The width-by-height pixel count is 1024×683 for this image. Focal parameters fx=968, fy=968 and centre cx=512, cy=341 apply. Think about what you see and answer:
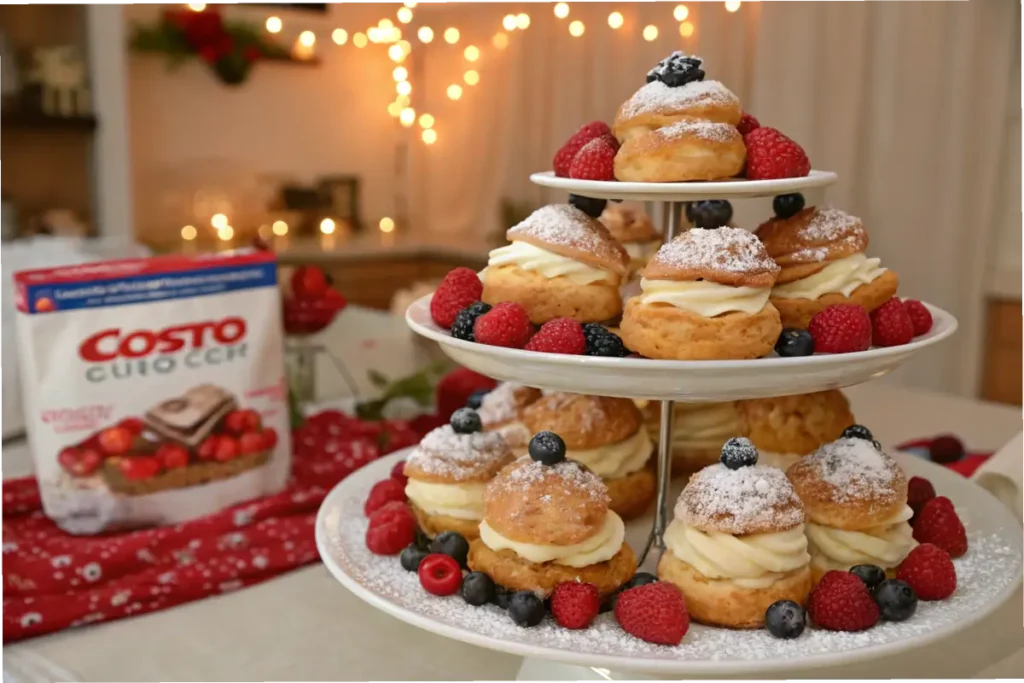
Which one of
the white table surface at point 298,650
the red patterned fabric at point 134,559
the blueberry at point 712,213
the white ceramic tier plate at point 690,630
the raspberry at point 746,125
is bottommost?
the white table surface at point 298,650

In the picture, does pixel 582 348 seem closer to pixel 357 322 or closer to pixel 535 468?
pixel 535 468

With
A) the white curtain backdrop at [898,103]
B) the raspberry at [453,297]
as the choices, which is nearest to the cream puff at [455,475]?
the raspberry at [453,297]

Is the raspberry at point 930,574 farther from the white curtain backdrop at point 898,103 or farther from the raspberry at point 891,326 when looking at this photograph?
the white curtain backdrop at point 898,103

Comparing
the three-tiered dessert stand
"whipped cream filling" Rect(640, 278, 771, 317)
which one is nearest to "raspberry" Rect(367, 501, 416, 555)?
the three-tiered dessert stand

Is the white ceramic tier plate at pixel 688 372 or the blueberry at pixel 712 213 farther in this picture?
the blueberry at pixel 712 213

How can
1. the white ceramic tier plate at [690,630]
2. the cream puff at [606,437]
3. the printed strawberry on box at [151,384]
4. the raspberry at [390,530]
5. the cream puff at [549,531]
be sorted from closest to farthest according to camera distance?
the white ceramic tier plate at [690,630] < the cream puff at [549,531] < the raspberry at [390,530] < the cream puff at [606,437] < the printed strawberry on box at [151,384]

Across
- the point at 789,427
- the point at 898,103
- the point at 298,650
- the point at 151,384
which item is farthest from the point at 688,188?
the point at 898,103

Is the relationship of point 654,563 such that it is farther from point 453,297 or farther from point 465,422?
point 453,297

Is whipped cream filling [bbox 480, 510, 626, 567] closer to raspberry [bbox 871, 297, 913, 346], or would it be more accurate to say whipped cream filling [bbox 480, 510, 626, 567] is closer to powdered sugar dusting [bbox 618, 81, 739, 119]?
raspberry [bbox 871, 297, 913, 346]
